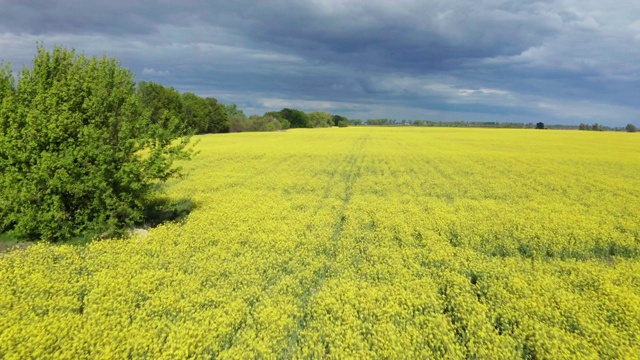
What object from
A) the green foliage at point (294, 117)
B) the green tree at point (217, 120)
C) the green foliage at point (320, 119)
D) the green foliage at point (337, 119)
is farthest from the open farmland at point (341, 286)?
the green foliage at point (337, 119)

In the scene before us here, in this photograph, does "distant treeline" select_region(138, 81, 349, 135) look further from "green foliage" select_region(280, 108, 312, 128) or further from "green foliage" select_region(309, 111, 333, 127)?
"green foliage" select_region(309, 111, 333, 127)

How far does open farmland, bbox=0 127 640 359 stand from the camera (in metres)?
5.66

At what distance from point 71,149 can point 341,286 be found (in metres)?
9.09

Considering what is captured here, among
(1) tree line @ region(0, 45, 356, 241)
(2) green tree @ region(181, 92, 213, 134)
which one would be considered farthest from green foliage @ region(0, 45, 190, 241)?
(2) green tree @ region(181, 92, 213, 134)

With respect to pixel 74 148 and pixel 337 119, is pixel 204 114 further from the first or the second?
pixel 337 119

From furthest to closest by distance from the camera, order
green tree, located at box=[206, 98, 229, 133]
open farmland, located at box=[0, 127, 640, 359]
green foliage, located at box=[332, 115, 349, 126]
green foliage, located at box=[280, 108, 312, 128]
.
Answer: green foliage, located at box=[332, 115, 349, 126], green foliage, located at box=[280, 108, 312, 128], green tree, located at box=[206, 98, 229, 133], open farmland, located at box=[0, 127, 640, 359]

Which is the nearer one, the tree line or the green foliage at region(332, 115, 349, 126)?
the tree line

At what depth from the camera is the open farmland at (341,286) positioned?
5660mm

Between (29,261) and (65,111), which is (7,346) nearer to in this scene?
(29,261)

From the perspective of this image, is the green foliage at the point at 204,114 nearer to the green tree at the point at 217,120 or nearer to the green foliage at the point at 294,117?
the green tree at the point at 217,120

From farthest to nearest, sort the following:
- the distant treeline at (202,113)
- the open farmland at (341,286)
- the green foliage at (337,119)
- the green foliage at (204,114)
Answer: the green foliage at (337,119) → the green foliage at (204,114) → the distant treeline at (202,113) → the open farmland at (341,286)

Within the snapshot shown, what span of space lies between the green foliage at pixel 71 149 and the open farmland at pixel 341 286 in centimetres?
146

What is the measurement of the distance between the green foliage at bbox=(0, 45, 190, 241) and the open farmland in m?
1.46

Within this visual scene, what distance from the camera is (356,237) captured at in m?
11.1
